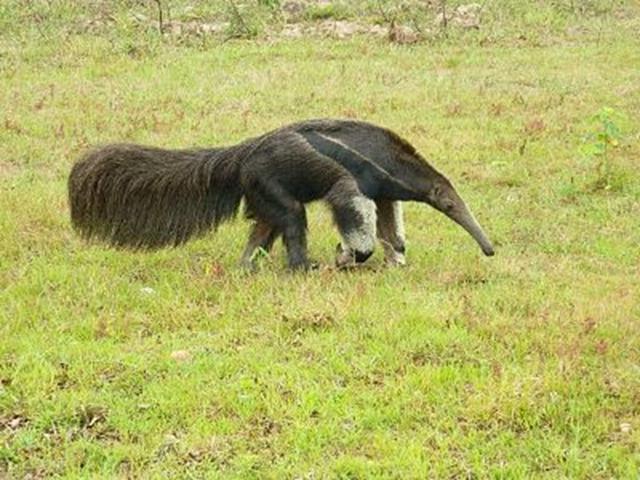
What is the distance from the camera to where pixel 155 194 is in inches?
301

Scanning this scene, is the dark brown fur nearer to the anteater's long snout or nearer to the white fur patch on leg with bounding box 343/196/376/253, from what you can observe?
the white fur patch on leg with bounding box 343/196/376/253

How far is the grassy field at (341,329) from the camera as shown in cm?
486

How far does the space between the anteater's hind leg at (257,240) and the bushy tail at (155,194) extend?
0.24 metres

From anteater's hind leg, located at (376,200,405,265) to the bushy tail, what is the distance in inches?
46.0

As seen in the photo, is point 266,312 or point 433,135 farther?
point 433,135

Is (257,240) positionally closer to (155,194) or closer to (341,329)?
(155,194)

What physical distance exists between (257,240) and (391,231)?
1.04m

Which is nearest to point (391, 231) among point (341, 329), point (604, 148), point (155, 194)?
point (155, 194)

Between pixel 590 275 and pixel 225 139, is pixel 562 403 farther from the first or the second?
pixel 225 139

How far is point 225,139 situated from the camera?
1187cm

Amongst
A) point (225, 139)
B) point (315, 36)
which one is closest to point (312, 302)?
point (225, 139)

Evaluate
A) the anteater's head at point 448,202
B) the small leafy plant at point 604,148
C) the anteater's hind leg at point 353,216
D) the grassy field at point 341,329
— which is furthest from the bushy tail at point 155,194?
the small leafy plant at point 604,148

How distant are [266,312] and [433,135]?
6.07 m

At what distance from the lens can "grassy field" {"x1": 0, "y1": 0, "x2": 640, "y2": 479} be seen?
4.86 meters
